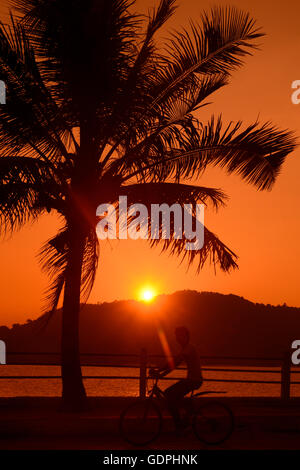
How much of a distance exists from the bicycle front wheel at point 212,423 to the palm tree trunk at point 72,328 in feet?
15.5

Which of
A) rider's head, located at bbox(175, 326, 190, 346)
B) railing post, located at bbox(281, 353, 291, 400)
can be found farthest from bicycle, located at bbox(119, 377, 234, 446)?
railing post, located at bbox(281, 353, 291, 400)

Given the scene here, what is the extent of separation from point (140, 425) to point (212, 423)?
1.12m

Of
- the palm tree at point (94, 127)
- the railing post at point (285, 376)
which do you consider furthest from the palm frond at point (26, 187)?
the railing post at point (285, 376)

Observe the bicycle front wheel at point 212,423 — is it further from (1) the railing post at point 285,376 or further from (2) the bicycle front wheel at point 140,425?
(1) the railing post at point 285,376

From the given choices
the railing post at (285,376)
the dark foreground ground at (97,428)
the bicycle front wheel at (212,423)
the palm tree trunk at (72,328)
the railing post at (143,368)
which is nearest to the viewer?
the dark foreground ground at (97,428)

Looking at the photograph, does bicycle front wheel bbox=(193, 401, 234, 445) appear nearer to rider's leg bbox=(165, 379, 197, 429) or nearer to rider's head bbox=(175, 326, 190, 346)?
rider's leg bbox=(165, 379, 197, 429)

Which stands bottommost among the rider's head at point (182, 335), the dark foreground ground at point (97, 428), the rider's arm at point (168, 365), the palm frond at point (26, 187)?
the dark foreground ground at point (97, 428)

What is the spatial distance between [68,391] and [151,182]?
4854 millimetres

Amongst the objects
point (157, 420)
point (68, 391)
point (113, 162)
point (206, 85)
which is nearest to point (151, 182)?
point (113, 162)

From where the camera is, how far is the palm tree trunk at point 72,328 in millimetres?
15219

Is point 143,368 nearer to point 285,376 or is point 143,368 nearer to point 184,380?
point 285,376

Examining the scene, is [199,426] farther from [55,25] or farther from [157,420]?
[55,25]

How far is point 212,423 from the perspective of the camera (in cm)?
1108

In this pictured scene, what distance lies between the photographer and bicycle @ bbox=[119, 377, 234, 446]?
1088 centimetres
